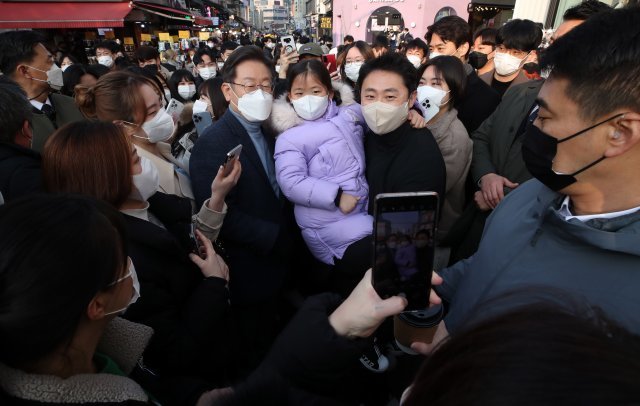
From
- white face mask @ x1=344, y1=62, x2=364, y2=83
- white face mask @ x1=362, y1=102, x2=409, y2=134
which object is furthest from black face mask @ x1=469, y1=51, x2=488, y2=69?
white face mask @ x1=362, y1=102, x2=409, y2=134

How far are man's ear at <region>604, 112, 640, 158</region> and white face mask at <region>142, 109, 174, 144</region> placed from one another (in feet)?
7.97

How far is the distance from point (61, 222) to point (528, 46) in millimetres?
4596

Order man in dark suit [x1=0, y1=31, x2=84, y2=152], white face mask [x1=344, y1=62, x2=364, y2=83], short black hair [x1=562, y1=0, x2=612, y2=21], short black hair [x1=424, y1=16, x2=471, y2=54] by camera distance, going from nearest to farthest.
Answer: short black hair [x1=562, y1=0, x2=612, y2=21] < man in dark suit [x1=0, y1=31, x2=84, y2=152] < short black hair [x1=424, y1=16, x2=471, y2=54] < white face mask [x1=344, y1=62, x2=364, y2=83]

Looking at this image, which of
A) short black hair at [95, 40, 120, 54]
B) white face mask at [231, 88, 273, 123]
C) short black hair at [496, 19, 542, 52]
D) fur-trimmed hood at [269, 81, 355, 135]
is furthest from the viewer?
short black hair at [95, 40, 120, 54]

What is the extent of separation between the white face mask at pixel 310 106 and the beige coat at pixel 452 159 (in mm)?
896

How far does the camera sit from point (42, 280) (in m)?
0.84

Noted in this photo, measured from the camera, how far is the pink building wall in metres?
21.6

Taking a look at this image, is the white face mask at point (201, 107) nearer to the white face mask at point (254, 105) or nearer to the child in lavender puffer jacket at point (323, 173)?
the white face mask at point (254, 105)

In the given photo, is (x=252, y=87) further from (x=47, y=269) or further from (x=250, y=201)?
(x=47, y=269)

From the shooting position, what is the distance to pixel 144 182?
5.70 ft

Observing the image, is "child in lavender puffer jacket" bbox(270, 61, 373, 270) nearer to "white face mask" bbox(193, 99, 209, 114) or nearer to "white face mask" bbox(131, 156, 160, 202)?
"white face mask" bbox(131, 156, 160, 202)

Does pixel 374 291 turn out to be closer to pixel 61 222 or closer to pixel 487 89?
pixel 61 222

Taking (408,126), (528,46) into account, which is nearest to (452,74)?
(408,126)

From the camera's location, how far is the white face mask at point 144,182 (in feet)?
5.58
